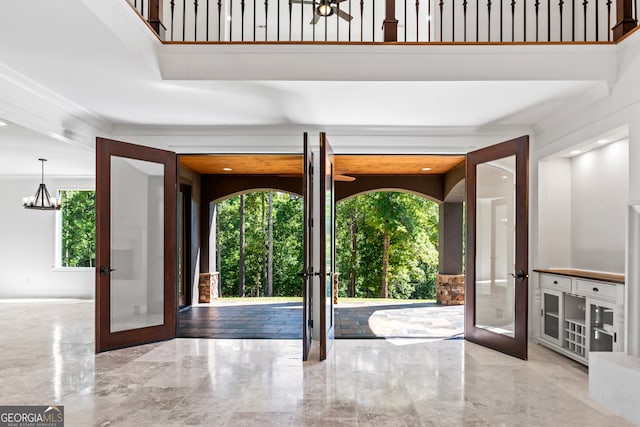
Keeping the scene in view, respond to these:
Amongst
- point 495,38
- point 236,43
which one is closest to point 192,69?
point 236,43

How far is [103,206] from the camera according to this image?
5.16 m

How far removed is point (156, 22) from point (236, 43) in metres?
0.74

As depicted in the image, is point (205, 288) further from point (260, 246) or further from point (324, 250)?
point (260, 246)

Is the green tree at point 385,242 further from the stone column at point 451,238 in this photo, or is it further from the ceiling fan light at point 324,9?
the ceiling fan light at point 324,9

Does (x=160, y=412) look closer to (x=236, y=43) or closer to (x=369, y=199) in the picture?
(x=236, y=43)

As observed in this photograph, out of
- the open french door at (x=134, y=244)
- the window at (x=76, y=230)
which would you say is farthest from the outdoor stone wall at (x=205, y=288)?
the open french door at (x=134, y=244)

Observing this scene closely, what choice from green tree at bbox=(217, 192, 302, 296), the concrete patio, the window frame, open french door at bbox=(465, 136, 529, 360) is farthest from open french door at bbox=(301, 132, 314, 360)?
green tree at bbox=(217, 192, 302, 296)

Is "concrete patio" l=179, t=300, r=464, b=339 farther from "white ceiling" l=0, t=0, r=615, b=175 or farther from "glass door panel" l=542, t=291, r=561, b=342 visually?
"white ceiling" l=0, t=0, r=615, b=175

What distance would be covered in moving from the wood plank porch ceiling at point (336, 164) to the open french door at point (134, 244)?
4.90ft

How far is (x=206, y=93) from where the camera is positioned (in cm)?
463

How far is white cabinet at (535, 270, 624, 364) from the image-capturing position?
13.9ft

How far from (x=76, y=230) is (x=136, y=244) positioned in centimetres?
573

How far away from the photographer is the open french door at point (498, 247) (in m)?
5.01

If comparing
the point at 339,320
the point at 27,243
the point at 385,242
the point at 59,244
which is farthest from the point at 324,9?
the point at 385,242
